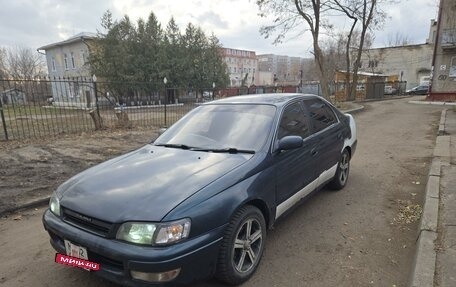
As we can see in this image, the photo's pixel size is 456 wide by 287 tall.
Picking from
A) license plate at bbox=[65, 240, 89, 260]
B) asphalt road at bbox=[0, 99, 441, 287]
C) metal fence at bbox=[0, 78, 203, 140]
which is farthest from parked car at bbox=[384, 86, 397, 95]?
license plate at bbox=[65, 240, 89, 260]

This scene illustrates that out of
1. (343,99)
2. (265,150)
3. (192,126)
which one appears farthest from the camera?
(343,99)

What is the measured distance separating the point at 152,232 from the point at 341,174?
12.1 feet

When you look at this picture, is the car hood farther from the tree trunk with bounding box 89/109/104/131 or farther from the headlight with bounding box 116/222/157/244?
the tree trunk with bounding box 89/109/104/131

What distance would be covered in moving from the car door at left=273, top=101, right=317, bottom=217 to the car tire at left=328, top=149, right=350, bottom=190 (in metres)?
1.08

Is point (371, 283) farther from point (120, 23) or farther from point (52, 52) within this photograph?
point (52, 52)

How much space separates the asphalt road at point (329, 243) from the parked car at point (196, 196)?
39 cm

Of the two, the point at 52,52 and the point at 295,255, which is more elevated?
the point at 52,52

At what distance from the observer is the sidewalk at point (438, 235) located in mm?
2660

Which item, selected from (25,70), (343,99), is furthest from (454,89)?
(25,70)

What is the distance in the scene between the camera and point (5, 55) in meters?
55.2

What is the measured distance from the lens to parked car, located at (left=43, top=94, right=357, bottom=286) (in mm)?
2287

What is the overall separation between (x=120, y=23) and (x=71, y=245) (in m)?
31.0

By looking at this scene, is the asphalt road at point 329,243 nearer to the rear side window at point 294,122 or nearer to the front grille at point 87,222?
the front grille at point 87,222

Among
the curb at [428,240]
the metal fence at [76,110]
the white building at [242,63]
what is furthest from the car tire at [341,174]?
the white building at [242,63]
